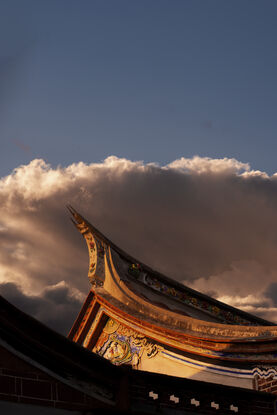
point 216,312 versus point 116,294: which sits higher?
point 216,312

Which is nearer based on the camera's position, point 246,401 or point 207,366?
point 246,401

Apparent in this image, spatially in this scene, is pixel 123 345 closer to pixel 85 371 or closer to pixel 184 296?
pixel 184 296

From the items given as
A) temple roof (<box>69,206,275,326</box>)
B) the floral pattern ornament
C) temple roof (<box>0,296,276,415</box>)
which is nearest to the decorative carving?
temple roof (<box>69,206,275,326</box>)

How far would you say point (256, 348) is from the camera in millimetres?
9742

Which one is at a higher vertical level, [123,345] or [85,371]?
[123,345]

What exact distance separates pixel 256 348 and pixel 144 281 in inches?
211

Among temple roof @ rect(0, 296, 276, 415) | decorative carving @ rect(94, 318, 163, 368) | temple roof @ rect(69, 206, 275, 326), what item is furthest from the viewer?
temple roof @ rect(69, 206, 275, 326)

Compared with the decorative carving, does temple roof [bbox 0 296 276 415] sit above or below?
below

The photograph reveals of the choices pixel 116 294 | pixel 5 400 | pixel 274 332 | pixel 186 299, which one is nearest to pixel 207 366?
pixel 274 332

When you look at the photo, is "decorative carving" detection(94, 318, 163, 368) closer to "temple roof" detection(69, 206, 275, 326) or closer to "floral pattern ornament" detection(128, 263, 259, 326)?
"temple roof" detection(69, 206, 275, 326)

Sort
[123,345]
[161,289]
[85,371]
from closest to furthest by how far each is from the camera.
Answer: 1. [85,371]
2. [123,345]
3. [161,289]

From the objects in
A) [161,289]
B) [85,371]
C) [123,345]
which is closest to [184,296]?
[161,289]

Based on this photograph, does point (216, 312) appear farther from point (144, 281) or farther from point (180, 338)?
point (180, 338)

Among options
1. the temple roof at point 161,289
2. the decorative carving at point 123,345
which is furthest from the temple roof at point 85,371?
the temple roof at point 161,289
